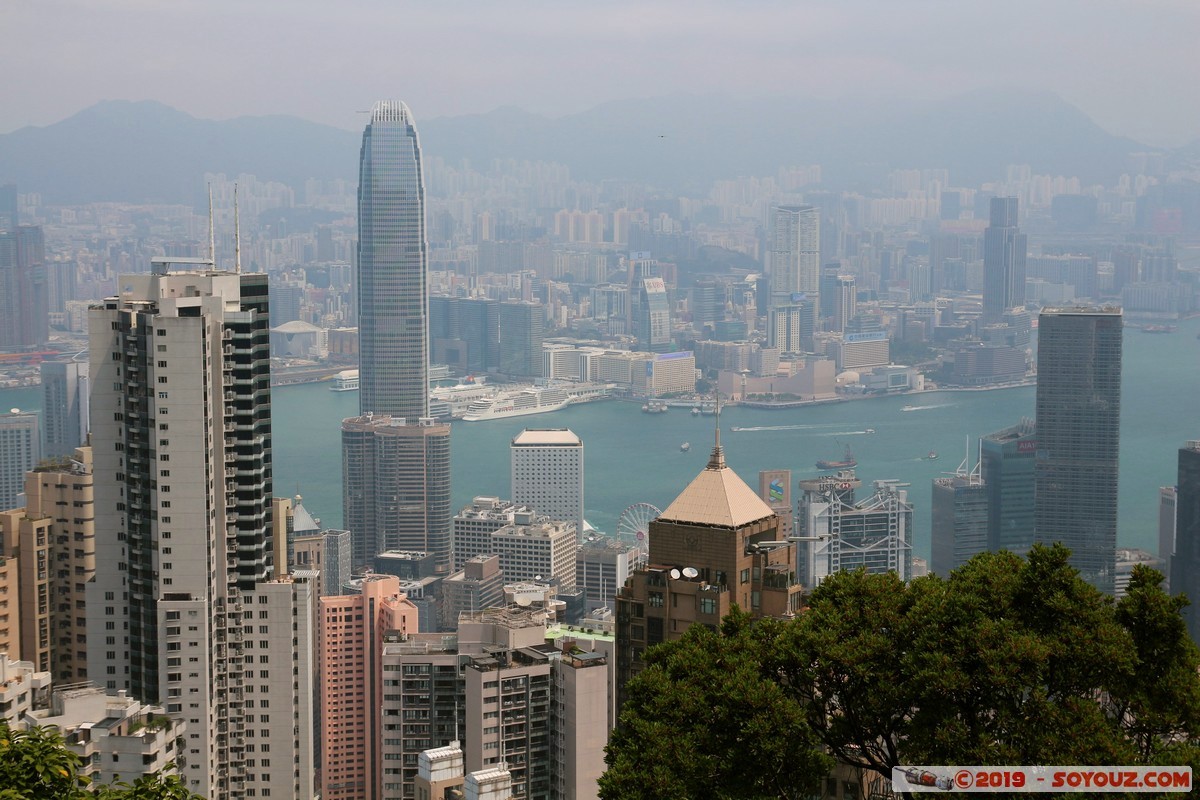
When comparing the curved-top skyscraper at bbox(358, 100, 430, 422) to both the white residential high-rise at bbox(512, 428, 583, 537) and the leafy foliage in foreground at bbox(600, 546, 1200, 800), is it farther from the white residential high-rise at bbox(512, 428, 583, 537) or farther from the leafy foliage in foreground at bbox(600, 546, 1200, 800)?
the leafy foliage in foreground at bbox(600, 546, 1200, 800)

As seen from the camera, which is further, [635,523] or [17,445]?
[635,523]

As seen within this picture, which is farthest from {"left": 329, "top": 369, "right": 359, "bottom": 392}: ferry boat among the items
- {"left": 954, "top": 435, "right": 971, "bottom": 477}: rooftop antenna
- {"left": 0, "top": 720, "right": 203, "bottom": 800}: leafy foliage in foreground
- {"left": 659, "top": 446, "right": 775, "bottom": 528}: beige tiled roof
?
{"left": 0, "top": 720, "right": 203, "bottom": 800}: leafy foliage in foreground

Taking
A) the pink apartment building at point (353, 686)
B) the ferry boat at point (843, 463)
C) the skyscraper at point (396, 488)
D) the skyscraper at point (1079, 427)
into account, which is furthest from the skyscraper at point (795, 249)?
the pink apartment building at point (353, 686)

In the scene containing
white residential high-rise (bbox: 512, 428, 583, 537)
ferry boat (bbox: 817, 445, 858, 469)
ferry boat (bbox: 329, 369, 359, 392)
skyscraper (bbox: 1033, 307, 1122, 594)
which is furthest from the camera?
ferry boat (bbox: 329, 369, 359, 392)

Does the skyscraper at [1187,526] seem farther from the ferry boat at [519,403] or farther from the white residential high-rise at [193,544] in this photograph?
the ferry boat at [519,403]

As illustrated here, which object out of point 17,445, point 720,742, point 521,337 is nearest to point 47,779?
point 720,742

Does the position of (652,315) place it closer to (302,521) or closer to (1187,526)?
(302,521)
